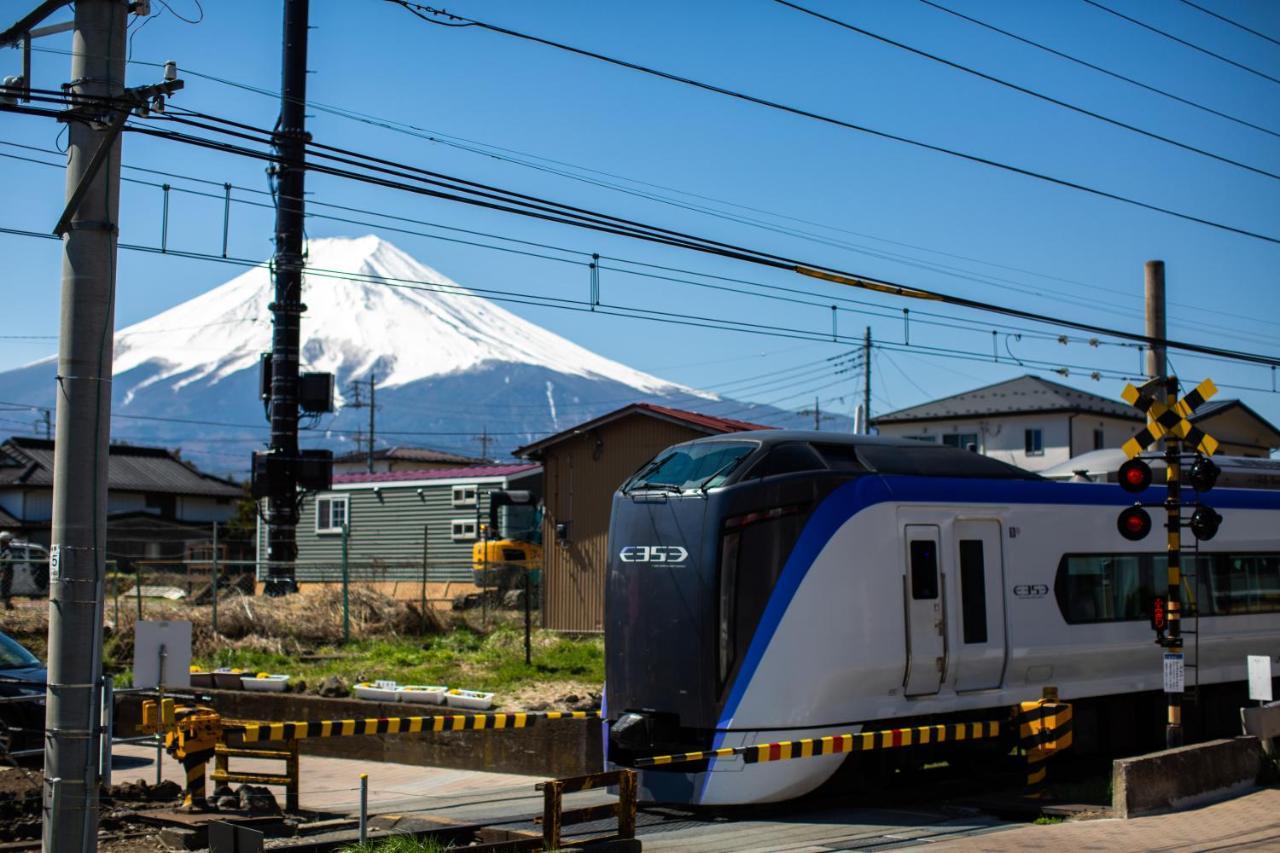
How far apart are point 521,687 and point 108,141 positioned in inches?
440

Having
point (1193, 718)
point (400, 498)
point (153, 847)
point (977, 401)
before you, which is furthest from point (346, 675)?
point (977, 401)

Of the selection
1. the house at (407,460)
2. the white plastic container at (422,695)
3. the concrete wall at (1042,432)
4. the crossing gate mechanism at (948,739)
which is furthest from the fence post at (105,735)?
the house at (407,460)

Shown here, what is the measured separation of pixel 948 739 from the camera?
1290cm

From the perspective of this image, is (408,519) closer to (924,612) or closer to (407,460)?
(407,460)

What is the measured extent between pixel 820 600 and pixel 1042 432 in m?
46.4

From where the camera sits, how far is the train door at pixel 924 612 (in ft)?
42.9

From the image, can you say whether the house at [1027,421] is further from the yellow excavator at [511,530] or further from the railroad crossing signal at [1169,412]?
the railroad crossing signal at [1169,412]

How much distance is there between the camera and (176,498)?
6322cm

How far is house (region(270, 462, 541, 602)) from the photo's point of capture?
135 ft

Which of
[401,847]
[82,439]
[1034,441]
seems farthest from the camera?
[1034,441]

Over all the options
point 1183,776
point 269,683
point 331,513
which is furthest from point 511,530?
point 1183,776

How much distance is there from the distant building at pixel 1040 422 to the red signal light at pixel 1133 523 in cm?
4149

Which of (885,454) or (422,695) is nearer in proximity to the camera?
(885,454)

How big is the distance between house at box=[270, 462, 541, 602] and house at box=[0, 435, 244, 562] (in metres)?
11.0
